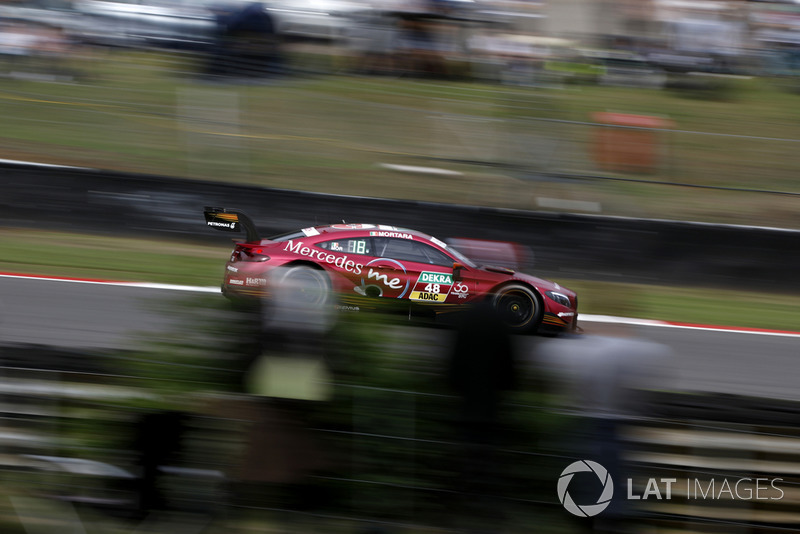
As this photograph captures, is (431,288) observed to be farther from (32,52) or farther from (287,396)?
(32,52)

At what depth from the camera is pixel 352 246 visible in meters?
8.73

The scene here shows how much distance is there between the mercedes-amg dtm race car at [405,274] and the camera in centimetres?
862

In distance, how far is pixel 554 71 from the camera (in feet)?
49.1

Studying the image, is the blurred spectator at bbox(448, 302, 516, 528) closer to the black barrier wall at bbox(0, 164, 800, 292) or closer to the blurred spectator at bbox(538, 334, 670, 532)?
the blurred spectator at bbox(538, 334, 670, 532)

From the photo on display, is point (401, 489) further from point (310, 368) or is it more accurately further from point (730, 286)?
point (730, 286)

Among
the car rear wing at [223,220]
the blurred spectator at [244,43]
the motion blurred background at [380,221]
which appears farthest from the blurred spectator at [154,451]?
the blurred spectator at [244,43]

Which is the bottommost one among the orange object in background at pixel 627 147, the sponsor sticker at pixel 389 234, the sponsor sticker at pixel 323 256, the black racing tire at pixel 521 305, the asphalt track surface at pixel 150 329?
the asphalt track surface at pixel 150 329

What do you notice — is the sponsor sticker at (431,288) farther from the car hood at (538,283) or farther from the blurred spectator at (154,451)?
the blurred spectator at (154,451)

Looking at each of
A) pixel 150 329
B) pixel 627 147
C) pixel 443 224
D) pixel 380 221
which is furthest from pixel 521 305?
pixel 627 147

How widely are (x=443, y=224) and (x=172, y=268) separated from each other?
142 inches

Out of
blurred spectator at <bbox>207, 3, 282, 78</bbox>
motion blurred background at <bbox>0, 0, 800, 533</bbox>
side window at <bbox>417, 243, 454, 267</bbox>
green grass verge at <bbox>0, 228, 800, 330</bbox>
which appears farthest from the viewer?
blurred spectator at <bbox>207, 3, 282, 78</bbox>

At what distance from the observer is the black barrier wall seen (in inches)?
440

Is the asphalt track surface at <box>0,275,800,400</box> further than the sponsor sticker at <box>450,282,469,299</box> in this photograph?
No

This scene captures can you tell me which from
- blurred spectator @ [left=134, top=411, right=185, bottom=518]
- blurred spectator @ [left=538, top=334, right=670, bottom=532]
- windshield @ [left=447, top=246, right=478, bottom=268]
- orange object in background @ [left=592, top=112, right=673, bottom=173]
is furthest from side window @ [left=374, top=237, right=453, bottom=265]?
blurred spectator @ [left=134, top=411, right=185, bottom=518]
